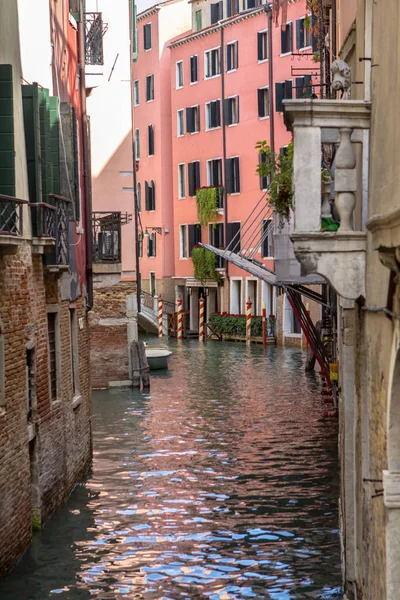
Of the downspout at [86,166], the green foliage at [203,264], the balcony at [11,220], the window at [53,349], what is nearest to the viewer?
the balcony at [11,220]

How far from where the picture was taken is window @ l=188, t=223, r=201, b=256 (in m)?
46.2

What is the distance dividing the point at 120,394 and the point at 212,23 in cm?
2543

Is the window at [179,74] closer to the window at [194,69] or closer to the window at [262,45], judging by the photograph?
the window at [194,69]

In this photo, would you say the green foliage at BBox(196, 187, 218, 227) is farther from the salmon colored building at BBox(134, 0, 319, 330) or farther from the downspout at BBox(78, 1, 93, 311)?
the downspout at BBox(78, 1, 93, 311)

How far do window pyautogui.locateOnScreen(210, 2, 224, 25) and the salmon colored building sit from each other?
0.04 m

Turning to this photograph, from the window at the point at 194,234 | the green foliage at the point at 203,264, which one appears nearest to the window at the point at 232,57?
the window at the point at 194,234

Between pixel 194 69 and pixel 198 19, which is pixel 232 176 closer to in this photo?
pixel 194 69

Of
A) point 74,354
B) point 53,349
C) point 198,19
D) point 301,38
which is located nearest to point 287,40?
point 301,38

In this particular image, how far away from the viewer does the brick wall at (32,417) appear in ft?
33.2

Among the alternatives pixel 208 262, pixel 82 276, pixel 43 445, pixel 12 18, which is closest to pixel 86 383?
pixel 82 276

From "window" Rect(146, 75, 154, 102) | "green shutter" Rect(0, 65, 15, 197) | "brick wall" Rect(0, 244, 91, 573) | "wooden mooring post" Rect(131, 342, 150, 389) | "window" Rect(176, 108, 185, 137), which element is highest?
"window" Rect(146, 75, 154, 102)

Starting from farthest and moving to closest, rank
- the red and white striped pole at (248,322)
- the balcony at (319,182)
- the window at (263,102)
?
the window at (263,102) → the red and white striped pole at (248,322) → the balcony at (319,182)

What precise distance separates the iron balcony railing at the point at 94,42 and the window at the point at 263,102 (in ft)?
67.9

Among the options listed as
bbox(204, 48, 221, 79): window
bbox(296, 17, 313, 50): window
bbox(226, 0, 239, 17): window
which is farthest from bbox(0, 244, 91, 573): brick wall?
bbox(226, 0, 239, 17): window
